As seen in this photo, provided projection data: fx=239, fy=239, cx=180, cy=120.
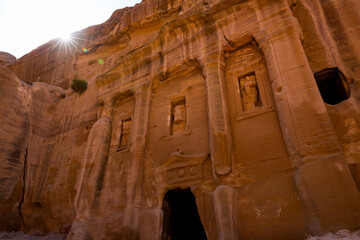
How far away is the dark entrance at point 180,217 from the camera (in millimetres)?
6759

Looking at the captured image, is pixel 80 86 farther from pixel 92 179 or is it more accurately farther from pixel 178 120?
pixel 178 120

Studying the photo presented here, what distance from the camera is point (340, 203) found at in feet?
13.1

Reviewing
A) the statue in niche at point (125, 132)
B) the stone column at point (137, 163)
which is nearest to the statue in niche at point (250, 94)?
the stone column at point (137, 163)

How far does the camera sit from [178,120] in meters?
7.57

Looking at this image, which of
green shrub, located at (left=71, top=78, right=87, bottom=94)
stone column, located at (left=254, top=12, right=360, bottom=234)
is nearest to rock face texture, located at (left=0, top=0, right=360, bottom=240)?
stone column, located at (left=254, top=12, right=360, bottom=234)

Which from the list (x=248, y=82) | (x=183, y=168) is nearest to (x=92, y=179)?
(x=183, y=168)

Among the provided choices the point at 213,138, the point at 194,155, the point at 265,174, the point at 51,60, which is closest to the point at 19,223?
the point at 194,155

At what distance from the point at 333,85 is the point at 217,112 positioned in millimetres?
3279

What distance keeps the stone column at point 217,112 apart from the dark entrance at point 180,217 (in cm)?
178

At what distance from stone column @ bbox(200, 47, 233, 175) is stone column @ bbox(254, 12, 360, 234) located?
4.32 feet

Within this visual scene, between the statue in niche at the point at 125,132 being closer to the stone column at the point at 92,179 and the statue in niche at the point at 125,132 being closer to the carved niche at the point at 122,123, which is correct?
the carved niche at the point at 122,123

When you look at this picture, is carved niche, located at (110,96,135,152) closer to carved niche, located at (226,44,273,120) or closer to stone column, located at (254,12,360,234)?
carved niche, located at (226,44,273,120)

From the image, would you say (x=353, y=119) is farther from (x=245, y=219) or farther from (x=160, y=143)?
(x=160, y=143)

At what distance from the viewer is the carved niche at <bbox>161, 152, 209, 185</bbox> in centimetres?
629
